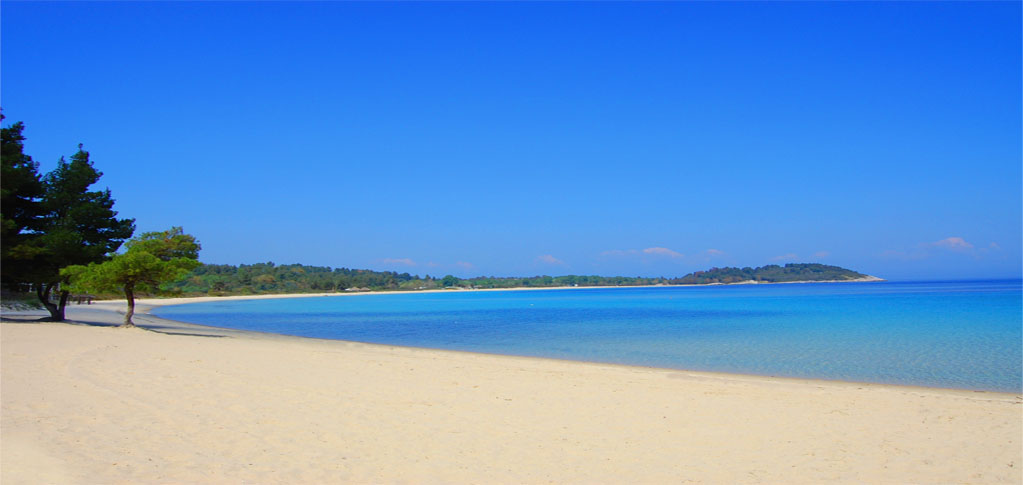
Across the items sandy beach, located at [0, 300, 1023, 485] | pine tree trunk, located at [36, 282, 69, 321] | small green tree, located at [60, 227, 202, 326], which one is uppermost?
small green tree, located at [60, 227, 202, 326]

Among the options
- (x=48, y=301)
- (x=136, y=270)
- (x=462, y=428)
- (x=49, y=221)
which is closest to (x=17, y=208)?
(x=49, y=221)

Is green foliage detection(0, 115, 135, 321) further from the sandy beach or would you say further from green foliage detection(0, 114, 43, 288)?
the sandy beach

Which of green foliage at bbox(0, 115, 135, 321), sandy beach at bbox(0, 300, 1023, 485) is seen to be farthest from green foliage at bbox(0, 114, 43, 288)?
sandy beach at bbox(0, 300, 1023, 485)

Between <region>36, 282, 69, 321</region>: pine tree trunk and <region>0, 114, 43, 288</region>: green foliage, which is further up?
<region>0, 114, 43, 288</region>: green foliage

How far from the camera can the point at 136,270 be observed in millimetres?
21344

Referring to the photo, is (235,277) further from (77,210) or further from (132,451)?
(132,451)

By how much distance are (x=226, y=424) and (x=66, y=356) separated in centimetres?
756

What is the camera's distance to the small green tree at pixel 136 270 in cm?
2112

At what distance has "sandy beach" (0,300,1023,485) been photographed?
6.12 meters

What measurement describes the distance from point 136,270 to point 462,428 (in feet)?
58.8

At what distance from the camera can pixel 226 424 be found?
7543 millimetres

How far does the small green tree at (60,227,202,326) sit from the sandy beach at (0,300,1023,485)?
8.71 metres

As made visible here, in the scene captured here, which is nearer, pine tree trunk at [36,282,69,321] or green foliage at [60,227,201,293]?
green foliage at [60,227,201,293]

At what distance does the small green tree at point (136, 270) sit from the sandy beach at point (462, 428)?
871 cm
